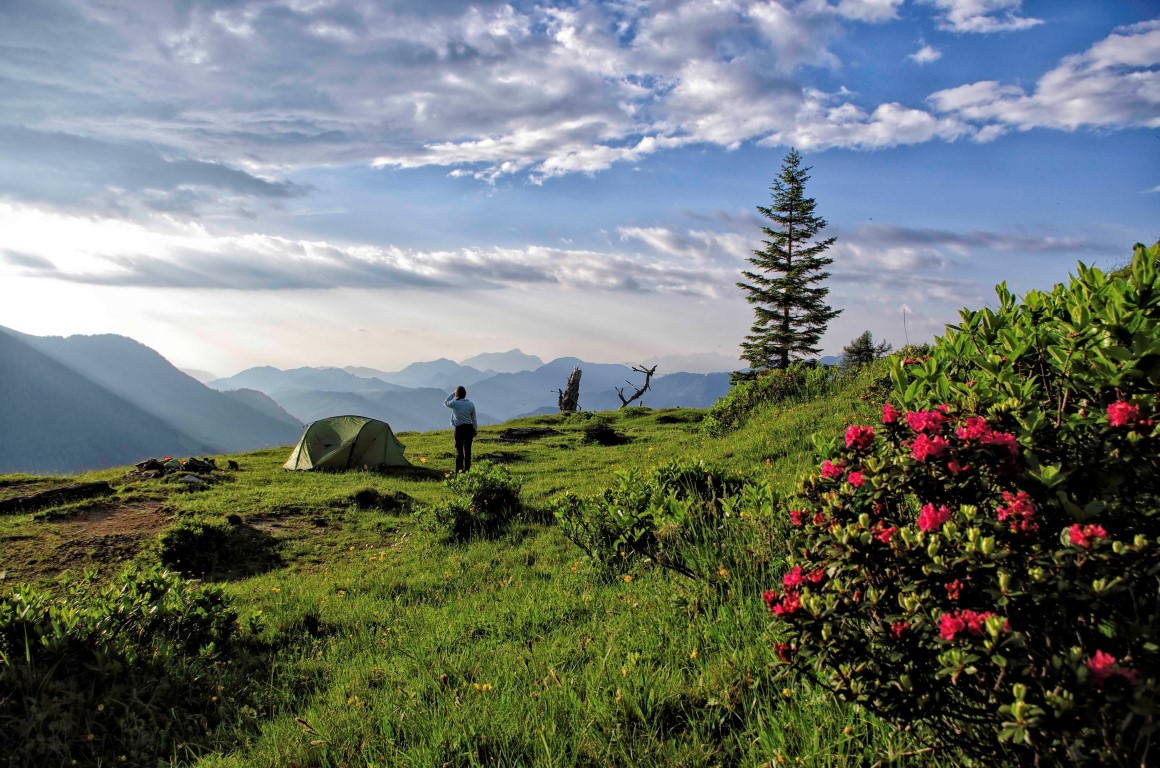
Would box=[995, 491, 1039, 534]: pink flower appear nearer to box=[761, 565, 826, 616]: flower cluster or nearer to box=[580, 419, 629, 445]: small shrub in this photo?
box=[761, 565, 826, 616]: flower cluster

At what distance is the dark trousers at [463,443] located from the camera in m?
18.4

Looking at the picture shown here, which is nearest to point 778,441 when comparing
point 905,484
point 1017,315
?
point 1017,315

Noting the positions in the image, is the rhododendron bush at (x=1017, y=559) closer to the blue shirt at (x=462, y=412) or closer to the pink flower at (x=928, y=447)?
the pink flower at (x=928, y=447)

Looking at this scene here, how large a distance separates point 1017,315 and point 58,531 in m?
16.8

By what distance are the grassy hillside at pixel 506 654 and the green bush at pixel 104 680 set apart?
28cm

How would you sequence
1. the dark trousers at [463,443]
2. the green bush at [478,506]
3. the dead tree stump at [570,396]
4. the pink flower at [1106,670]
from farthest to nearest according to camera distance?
the dead tree stump at [570,396] → the dark trousers at [463,443] → the green bush at [478,506] → the pink flower at [1106,670]

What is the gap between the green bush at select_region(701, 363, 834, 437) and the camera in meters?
16.6

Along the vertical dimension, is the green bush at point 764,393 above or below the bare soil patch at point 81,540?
above

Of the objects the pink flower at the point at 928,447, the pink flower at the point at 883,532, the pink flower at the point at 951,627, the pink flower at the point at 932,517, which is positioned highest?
the pink flower at the point at 928,447

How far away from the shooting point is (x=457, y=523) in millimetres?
11039

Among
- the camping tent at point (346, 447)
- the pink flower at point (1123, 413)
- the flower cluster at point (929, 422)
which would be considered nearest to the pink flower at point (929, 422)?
the flower cluster at point (929, 422)

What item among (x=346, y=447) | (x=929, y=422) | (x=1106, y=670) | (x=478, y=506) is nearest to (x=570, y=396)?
(x=346, y=447)

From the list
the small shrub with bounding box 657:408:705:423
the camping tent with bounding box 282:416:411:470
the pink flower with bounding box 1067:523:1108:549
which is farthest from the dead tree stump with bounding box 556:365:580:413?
the pink flower with bounding box 1067:523:1108:549

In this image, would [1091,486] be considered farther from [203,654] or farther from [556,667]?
[203,654]
